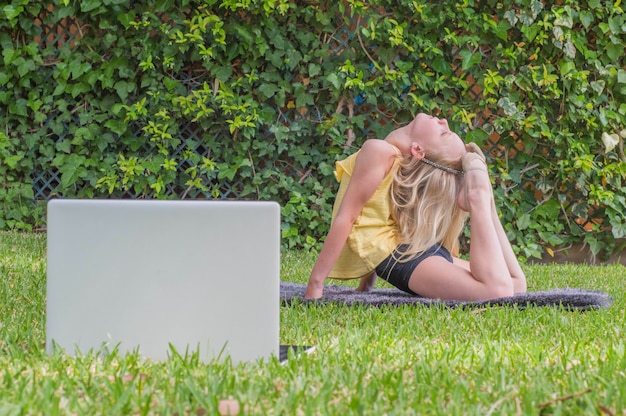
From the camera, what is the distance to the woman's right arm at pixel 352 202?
2.90 metres

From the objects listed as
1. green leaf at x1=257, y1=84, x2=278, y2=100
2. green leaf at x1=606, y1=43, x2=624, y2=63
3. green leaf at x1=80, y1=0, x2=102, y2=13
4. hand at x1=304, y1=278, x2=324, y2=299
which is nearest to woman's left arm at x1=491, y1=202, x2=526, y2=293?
hand at x1=304, y1=278, x2=324, y2=299

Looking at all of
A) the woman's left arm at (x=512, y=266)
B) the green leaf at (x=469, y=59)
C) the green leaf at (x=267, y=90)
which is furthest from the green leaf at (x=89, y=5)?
the woman's left arm at (x=512, y=266)

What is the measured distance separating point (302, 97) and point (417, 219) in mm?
2326

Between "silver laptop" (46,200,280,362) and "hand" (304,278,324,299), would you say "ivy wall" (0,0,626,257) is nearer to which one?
"hand" (304,278,324,299)

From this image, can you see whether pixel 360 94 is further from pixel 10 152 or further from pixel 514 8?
pixel 10 152

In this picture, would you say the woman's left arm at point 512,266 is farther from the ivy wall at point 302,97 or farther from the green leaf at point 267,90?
the green leaf at point 267,90

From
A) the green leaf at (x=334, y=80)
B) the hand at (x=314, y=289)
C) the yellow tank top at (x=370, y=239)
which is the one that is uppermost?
the green leaf at (x=334, y=80)

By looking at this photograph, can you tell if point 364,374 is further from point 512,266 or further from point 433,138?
point 512,266

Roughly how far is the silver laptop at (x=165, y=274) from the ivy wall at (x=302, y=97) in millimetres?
3599

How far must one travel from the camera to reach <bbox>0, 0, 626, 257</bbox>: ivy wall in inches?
205

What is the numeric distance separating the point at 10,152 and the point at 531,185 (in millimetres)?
3542

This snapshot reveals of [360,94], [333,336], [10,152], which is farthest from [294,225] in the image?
[333,336]

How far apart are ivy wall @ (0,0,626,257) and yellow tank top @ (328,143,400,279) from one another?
2016 mm

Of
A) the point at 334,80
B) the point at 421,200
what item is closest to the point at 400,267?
the point at 421,200
